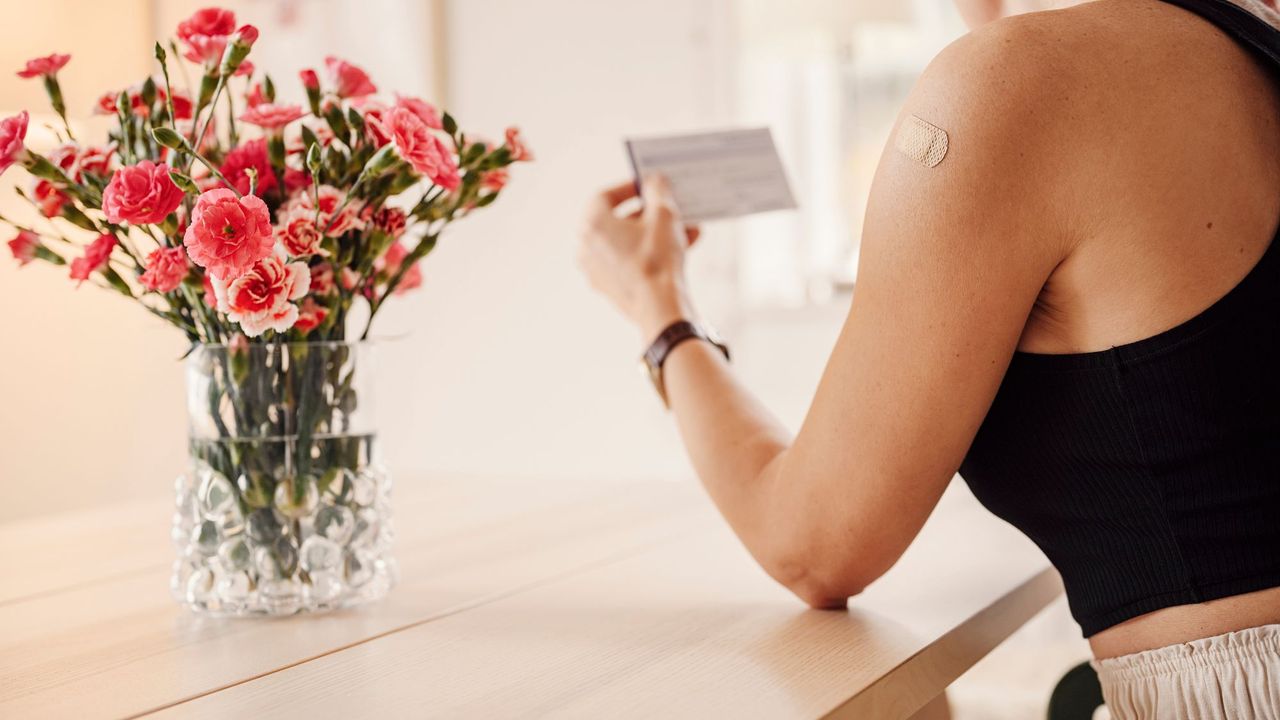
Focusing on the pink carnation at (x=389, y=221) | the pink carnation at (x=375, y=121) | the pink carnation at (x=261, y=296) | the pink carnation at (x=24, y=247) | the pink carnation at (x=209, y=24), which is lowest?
the pink carnation at (x=261, y=296)

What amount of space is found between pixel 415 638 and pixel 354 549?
121 millimetres

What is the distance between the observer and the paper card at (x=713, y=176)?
1.19 m

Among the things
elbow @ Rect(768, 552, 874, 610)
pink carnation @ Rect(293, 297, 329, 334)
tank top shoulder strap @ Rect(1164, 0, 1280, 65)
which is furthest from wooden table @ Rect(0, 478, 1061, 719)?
tank top shoulder strap @ Rect(1164, 0, 1280, 65)

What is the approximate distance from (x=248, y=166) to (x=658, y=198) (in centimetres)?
41

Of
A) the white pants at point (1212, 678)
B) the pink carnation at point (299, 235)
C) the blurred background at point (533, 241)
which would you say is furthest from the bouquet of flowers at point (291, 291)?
the blurred background at point (533, 241)

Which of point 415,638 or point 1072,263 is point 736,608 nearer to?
point 415,638

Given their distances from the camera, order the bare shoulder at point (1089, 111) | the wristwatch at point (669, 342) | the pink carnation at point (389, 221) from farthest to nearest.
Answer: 1. the wristwatch at point (669, 342)
2. the pink carnation at point (389, 221)
3. the bare shoulder at point (1089, 111)

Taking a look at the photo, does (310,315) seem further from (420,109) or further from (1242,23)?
(1242,23)

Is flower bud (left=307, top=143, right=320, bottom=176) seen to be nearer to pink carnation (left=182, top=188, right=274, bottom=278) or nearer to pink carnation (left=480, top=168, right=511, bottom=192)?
pink carnation (left=182, top=188, right=274, bottom=278)

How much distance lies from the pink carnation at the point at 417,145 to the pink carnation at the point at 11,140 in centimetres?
25

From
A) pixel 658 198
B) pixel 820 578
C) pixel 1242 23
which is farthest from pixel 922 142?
pixel 658 198

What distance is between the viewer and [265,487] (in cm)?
90

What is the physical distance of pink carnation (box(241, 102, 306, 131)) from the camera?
86 centimetres

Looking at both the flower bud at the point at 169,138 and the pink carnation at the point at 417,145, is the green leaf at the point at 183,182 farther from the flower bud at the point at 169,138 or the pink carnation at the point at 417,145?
the pink carnation at the point at 417,145
